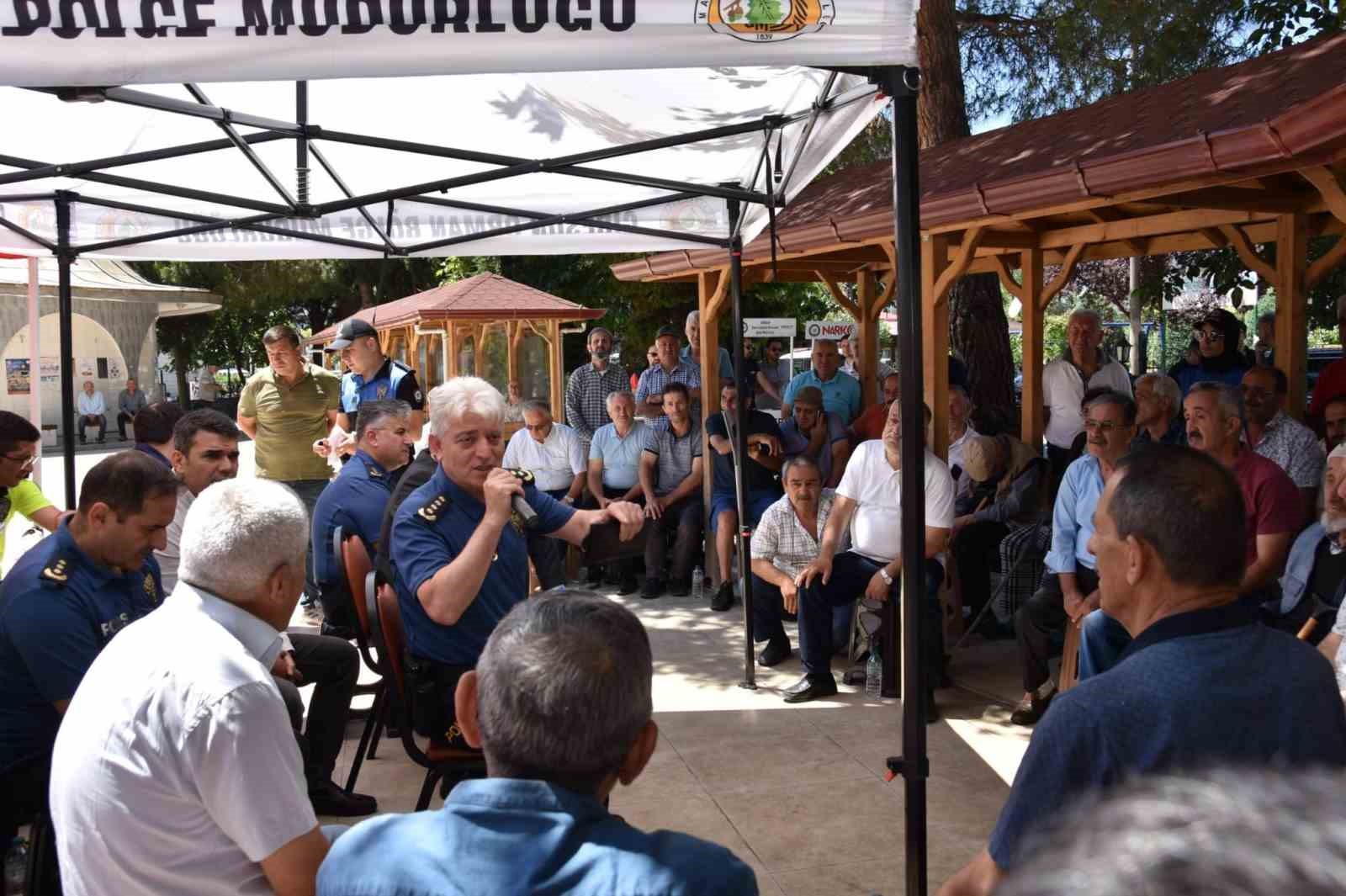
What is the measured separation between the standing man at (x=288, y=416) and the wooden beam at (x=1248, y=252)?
5.10 meters

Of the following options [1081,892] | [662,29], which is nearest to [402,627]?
[662,29]

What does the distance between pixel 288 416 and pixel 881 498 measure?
134 inches

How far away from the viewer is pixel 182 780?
6.68ft

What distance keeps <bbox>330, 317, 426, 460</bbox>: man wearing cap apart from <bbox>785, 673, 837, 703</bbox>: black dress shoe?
255 centimetres

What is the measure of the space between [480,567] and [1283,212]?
4.59 m

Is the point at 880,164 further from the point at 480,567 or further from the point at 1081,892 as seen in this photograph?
the point at 1081,892

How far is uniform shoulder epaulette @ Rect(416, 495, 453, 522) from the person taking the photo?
3.54 m

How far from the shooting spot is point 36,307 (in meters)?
6.21

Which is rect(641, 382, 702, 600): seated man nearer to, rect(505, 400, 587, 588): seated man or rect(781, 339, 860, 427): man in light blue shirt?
rect(505, 400, 587, 588): seated man

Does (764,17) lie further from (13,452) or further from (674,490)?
(674,490)

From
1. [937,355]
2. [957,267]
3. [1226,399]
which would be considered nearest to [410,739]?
[1226,399]

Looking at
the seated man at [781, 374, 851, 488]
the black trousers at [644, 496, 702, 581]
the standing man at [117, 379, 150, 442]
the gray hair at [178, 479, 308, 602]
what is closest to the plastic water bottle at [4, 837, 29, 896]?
the gray hair at [178, 479, 308, 602]

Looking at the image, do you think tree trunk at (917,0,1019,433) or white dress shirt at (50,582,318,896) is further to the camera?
tree trunk at (917,0,1019,433)

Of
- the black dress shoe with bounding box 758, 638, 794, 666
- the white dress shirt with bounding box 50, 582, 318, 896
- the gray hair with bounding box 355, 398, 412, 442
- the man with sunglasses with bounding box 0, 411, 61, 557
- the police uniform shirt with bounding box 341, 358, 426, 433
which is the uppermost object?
the police uniform shirt with bounding box 341, 358, 426, 433
